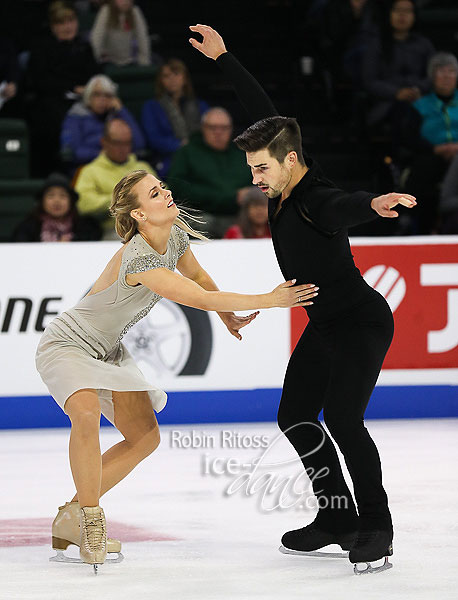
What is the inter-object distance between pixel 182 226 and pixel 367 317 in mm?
759

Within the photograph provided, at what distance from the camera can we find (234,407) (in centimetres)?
675

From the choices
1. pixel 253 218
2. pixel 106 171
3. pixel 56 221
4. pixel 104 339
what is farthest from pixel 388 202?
pixel 106 171

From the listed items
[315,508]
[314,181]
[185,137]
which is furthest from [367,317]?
[185,137]

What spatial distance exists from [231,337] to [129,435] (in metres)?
2.87

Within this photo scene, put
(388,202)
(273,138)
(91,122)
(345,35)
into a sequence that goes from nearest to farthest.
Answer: (388,202) → (273,138) → (91,122) → (345,35)

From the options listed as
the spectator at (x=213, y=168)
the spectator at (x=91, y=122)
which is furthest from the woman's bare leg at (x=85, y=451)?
the spectator at (x=91, y=122)

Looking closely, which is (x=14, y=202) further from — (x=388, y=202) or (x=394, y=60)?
(x=388, y=202)

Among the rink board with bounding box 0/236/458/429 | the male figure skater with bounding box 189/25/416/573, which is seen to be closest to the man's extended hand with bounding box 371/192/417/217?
the male figure skater with bounding box 189/25/416/573

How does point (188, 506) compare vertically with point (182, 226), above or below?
below

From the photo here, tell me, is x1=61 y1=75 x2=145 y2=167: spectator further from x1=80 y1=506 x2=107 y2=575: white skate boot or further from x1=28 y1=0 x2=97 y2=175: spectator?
x1=80 y1=506 x2=107 y2=575: white skate boot

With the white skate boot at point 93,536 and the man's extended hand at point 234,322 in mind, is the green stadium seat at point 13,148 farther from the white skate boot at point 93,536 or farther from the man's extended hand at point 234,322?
the white skate boot at point 93,536

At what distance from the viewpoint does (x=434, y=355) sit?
6.87 meters

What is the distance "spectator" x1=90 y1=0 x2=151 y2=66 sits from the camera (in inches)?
352

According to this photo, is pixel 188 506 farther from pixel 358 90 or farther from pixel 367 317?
pixel 358 90
